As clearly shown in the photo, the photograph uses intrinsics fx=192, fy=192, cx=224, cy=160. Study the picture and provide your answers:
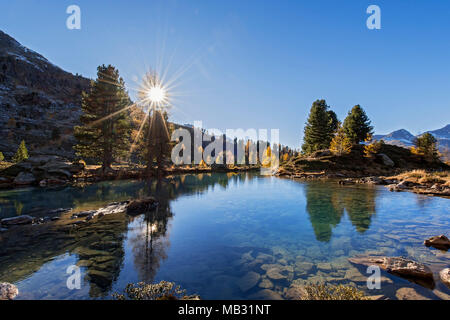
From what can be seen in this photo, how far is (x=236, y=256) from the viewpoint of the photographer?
25.4ft

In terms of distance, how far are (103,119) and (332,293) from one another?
126 feet

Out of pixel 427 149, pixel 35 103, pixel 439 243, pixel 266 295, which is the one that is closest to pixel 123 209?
pixel 266 295

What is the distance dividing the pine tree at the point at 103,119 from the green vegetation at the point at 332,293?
36.1m

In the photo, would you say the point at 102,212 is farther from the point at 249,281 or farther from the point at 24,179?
the point at 24,179

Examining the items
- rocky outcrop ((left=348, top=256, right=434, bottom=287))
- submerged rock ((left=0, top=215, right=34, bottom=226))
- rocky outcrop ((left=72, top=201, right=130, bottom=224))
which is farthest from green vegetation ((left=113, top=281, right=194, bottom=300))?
submerged rock ((left=0, top=215, right=34, bottom=226))

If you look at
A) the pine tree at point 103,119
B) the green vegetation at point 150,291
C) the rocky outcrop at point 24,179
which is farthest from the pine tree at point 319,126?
the rocky outcrop at point 24,179

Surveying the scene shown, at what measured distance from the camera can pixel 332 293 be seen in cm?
508

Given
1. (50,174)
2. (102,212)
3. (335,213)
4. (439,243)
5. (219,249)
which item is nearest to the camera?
(439,243)

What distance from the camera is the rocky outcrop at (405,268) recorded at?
18.6 ft

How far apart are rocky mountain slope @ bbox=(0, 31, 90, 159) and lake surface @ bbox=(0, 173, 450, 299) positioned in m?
84.0

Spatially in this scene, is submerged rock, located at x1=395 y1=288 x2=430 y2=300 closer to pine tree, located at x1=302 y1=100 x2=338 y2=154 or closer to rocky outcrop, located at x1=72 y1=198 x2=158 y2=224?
rocky outcrop, located at x1=72 y1=198 x2=158 y2=224

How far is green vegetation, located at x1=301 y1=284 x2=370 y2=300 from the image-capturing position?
469cm
